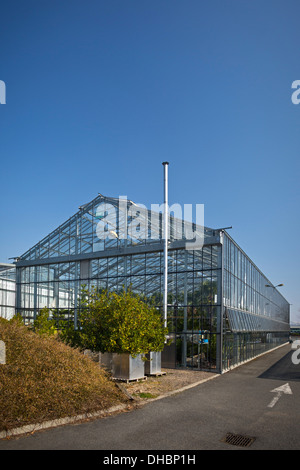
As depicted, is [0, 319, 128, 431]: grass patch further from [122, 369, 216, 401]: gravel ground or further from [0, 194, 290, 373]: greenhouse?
[0, 194, 290, 373]: greenhouse

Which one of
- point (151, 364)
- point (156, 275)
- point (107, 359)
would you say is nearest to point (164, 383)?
point (151, 364)

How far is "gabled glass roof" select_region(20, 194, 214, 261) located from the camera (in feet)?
78.2

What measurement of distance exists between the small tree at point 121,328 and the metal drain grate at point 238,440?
25.8 ft

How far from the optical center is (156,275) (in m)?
23.9

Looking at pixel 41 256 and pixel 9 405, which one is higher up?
pixel 41 256

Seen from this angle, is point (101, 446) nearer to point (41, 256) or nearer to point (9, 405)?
point (9, 405)

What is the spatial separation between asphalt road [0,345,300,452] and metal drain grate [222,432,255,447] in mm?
114

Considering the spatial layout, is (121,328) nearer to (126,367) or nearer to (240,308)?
(126,367)

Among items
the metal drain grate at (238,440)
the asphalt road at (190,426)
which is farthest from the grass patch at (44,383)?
the metal drain grate at (238,440)

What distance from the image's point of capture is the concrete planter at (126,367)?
53.8ft
